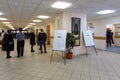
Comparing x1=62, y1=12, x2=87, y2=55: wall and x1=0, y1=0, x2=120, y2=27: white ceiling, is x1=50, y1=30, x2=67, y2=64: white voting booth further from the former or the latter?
x1=0, y1=0, x2=120, y2=27: white ceiling

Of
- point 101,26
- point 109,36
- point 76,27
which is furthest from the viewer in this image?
point 109,36

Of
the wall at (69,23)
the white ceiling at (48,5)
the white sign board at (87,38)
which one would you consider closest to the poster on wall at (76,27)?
the wall at (69,23)

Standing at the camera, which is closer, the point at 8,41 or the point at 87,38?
the point at 8,41

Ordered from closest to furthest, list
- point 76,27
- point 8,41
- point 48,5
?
point 48,5, point 8,41, point 76,27

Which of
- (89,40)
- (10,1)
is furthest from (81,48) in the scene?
(10,1)

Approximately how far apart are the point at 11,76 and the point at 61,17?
4561mm

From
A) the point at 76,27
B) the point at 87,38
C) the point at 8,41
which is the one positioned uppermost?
the point at 76,27

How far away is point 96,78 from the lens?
4.14m

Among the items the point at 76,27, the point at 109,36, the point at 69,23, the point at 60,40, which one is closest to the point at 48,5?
the point at 60,40

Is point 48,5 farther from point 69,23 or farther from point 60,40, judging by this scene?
point 69,23

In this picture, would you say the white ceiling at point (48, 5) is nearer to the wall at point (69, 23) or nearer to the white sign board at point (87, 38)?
the wall at point (69, 23)

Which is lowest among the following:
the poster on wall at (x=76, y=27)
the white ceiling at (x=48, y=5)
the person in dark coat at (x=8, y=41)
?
the person in dark coat at (x=8, y=41)

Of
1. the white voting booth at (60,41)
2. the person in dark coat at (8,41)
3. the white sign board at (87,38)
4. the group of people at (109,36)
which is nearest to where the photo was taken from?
the white voting booth at (60,41)

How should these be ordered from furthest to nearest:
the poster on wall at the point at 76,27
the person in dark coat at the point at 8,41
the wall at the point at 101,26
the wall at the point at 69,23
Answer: the wall at the point at 101,26, the poster on wall at the point at 76,27, the wall at the point at 69,23, the person in dark coat at the point at 8,41
